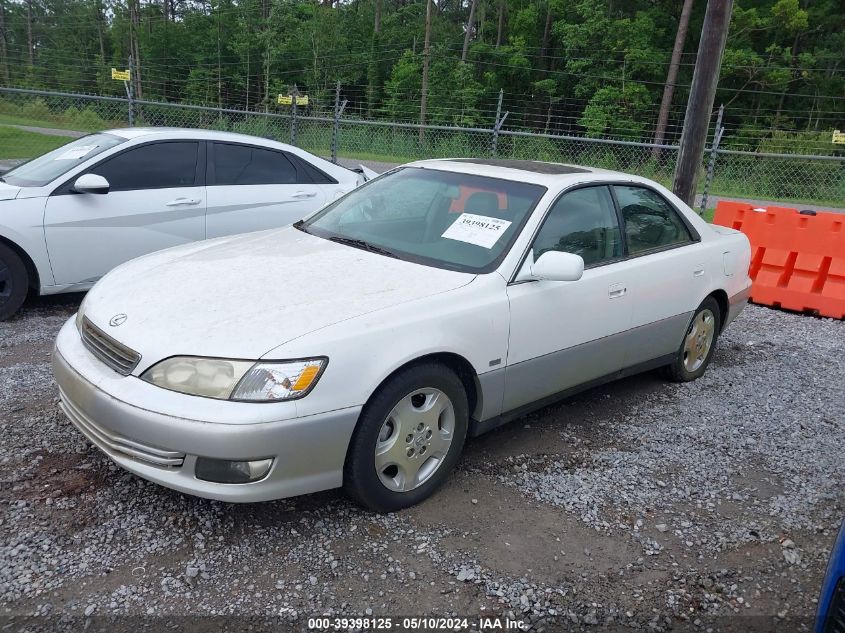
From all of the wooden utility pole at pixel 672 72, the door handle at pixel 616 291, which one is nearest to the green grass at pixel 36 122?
the wooden utility pole at pixel 672 72

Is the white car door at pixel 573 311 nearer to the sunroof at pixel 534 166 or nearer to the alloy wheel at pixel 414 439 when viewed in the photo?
the sunroof at pixel 534 166

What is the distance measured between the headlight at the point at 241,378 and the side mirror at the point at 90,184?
3.19 metres

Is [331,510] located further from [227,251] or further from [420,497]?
[227,251]

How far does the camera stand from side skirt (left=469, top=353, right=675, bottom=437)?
345 centimetres

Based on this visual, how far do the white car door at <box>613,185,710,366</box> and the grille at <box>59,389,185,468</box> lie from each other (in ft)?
9.02

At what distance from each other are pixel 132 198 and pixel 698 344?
15.0 feet

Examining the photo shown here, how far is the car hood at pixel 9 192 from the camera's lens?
517 centimetres

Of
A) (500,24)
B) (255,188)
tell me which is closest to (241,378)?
(255,188)

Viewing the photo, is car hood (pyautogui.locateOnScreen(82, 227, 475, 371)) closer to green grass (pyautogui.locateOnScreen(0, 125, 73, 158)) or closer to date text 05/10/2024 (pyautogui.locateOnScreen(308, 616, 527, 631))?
date text 05/10/2024 (pyautogui.locateOnScreen(308, 616, 527, 631))

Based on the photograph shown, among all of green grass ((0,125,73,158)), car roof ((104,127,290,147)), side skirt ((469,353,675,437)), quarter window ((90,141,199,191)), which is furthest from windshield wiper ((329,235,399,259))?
green grass ((0,125,73,158))

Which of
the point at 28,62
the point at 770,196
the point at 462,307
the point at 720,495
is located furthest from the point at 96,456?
the point at 28,62

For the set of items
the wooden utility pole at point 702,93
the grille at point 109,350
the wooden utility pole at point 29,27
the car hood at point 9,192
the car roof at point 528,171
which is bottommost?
the grille at point 109,350

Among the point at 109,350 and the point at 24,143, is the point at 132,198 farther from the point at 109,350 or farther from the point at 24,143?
the point at 24,143

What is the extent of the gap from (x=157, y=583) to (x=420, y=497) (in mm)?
1177
